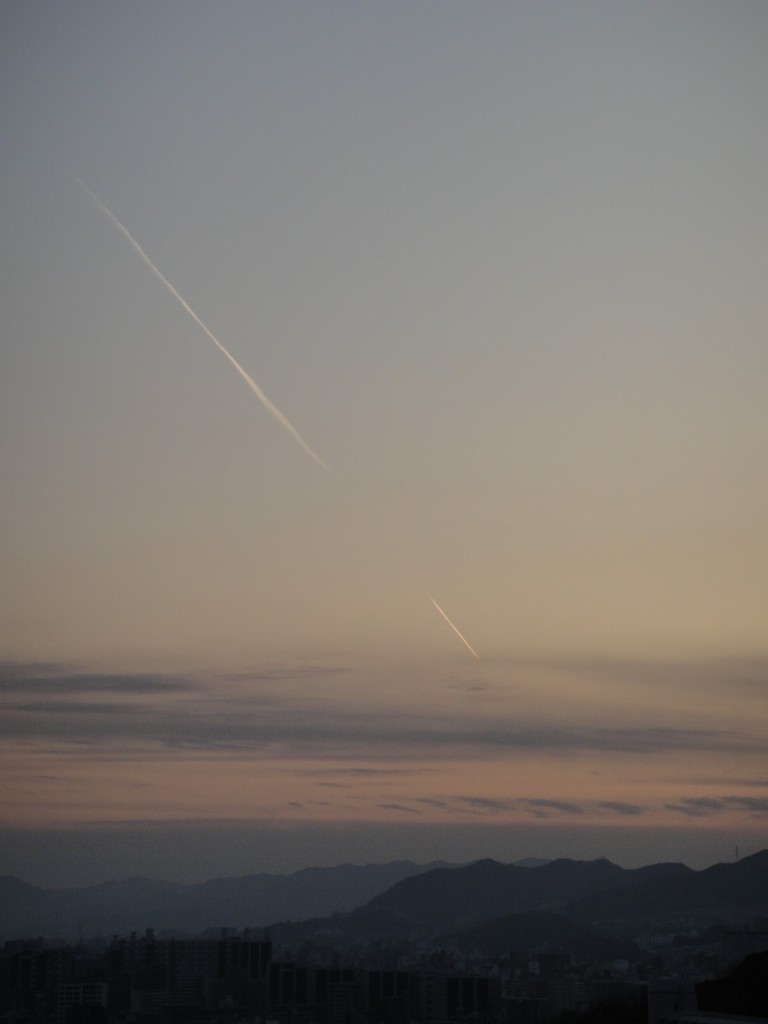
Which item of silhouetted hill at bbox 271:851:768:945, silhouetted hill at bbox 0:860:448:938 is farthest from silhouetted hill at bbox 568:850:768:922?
silhouetted hill at bbox 0:860:448:938

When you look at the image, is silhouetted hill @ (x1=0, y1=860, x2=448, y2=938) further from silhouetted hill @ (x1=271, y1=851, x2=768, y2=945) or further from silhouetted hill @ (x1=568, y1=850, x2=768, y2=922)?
silhouetted hill @ (x1=568, y1=850, x2=768, y2=922)

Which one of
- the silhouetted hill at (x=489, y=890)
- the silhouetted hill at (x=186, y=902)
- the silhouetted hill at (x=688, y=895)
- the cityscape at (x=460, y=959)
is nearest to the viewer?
the cityscape at (x=460, y=959)

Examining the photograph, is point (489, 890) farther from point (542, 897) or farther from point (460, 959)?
point (460, 959)

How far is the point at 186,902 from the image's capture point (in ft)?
158

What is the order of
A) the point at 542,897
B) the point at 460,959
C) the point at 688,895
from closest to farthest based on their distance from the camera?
the point at 460,959 < the point at 688,895 < the point at 542,897

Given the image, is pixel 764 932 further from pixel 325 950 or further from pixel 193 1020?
pixel 325 950

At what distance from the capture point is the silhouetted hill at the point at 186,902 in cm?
4003

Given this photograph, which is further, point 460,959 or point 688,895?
point 688,895

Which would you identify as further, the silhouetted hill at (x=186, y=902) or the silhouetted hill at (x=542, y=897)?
the silhouetted hill at (x=542, y=897)

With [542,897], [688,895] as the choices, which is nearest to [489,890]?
[542,897]

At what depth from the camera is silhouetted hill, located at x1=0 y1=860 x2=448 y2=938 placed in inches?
1576

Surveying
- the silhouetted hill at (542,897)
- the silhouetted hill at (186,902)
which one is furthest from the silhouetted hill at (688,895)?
the silhouetted hill at (186,902)

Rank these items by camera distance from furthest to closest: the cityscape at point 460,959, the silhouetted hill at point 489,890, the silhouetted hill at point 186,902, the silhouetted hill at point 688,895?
the silhouetted hill at point 489,890 < the silhouetted hill at point 688,895 < the silhouetted hill at point 186,902 < the cityscape at point 460,959

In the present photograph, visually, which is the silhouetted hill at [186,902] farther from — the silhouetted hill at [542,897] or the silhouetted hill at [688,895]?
the silhouetted hill at [688,895]
